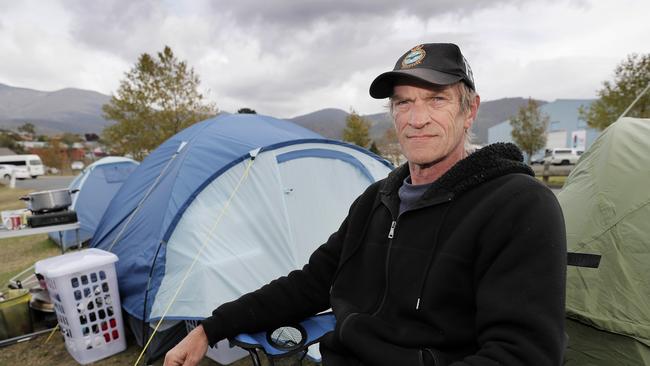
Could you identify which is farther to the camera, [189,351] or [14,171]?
[14,171]

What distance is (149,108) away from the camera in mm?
13125

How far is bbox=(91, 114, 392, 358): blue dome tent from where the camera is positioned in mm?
3023

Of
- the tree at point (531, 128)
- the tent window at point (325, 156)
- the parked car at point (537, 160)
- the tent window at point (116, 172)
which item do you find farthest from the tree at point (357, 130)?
the tent window at point (325, 156)

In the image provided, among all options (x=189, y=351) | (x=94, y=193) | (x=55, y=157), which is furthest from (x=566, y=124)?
(x=55, y=157)

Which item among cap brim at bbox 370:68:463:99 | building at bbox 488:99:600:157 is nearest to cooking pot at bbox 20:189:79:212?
cap brim at bbox 370:68:463:99

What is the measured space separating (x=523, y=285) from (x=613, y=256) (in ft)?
2.86

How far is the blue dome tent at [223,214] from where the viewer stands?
9.92ft

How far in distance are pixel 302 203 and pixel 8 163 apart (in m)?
51.0

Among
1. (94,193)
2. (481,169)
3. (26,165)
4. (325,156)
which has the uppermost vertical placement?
(481,169)

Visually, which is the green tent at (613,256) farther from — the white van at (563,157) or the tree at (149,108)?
the white van at (563,157)

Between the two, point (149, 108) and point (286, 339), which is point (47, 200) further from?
point (149, 108)

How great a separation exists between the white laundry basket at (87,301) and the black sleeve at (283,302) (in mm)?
2051

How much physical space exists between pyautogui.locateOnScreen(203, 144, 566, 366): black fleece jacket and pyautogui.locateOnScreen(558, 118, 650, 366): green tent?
65 cm

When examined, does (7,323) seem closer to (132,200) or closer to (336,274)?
(132,200)
